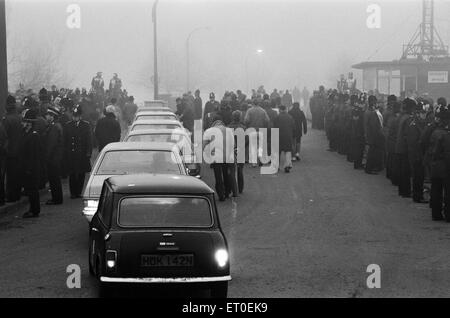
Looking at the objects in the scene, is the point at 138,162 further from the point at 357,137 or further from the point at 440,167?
the point at 357,137

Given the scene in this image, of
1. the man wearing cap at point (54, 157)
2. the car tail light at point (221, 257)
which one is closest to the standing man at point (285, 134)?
the man wearing cap at point (54, 157)

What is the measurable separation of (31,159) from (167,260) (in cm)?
800

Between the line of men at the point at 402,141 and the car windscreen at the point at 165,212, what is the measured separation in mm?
7282

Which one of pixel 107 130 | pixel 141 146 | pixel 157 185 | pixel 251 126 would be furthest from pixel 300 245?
pixel 251 126

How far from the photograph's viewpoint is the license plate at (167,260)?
972 centimetres

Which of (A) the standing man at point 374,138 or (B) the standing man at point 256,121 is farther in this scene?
(B) the standing man at point 256,121

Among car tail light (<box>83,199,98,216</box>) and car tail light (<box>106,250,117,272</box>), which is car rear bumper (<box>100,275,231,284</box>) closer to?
car tail light (<box>106,250,117,272</box>)

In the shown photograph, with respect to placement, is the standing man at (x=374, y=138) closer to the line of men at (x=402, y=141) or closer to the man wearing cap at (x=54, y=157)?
the line of men at (x=402, y=141)

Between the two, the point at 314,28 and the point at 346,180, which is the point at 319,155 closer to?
the point at 346,180

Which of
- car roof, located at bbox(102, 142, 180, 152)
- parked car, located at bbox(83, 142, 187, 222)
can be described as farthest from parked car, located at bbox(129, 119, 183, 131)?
Answer: parked car, located at bbox(83, 142, 187, 222)

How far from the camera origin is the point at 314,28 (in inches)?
5027

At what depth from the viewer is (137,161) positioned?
14875 millimetres
